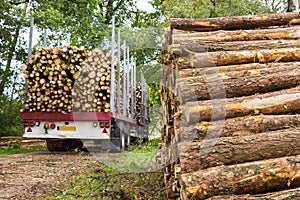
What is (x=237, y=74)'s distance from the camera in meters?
4.29

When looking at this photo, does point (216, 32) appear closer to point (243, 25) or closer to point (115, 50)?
point (243, 25)

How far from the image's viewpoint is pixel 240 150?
126 inches

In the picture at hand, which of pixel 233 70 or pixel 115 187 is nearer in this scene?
pixel 233 70

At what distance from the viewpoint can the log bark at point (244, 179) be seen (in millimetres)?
2969

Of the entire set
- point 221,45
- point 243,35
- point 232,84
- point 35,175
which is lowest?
point 35,175

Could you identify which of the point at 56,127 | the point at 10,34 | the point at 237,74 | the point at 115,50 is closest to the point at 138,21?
the point at 10,34

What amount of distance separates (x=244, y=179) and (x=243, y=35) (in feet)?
9.10

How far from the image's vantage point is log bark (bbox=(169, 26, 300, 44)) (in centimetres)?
514

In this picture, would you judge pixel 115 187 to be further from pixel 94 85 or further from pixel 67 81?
pixel 67 81

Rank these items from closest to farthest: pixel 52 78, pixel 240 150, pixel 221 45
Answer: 1. pixel 240 150
2. pixel 221 45
3. pixel 52 78

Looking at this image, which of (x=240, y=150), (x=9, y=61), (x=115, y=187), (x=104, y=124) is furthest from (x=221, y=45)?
(x=9, y=61)

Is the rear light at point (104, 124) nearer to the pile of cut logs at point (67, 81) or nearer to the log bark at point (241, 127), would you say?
the pile of cut logs at point (67, 81)

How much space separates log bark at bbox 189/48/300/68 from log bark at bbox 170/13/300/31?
93 cm

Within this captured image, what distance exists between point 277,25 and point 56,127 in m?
5.88
